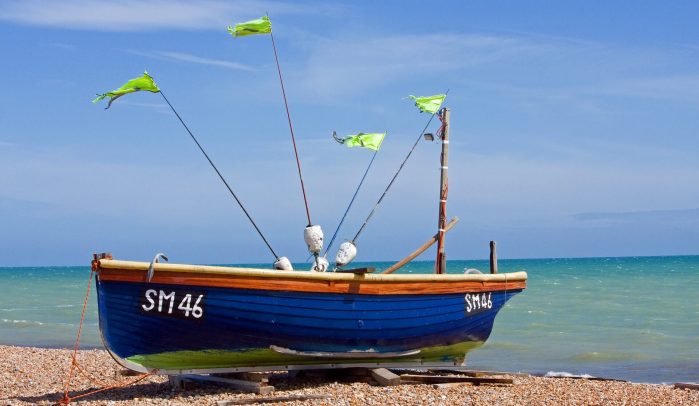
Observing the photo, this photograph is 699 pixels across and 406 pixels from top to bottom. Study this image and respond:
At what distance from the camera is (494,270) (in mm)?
15055

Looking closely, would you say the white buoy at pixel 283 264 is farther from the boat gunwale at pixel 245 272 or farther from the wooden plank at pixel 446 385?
the wooden plank at pixel 446 385

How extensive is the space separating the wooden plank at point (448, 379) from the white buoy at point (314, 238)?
85.2 inches

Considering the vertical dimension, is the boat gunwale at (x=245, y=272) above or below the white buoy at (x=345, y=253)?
below

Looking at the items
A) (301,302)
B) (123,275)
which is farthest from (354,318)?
(123,275)

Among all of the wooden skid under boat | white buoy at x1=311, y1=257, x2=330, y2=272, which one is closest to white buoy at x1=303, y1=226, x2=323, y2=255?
white buoy at x1=311, y1=257, x2=330, y2=272

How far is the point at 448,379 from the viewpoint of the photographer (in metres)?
13.4

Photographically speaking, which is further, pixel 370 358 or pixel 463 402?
pixel 370 358

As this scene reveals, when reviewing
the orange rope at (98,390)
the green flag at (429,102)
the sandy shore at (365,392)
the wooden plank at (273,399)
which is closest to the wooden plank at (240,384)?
the sandy shore at (365,392)

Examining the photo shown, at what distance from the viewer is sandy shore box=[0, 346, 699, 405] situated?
1198 cm

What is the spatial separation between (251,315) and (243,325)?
0.17 meters

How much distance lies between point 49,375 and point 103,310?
16.4 feet

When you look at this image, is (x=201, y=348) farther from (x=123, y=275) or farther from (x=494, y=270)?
(x=494, y=270)

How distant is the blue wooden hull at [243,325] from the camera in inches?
464

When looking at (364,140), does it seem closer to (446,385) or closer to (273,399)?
(446,385)
